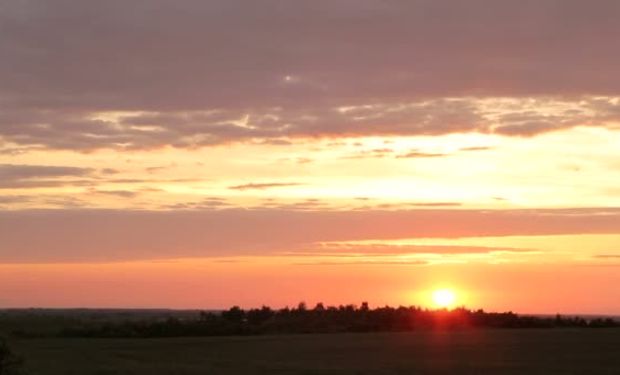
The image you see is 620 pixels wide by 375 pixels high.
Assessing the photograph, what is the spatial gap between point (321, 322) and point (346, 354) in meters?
45.6

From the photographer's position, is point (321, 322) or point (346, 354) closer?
point (346, 354)

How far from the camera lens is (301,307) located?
122375mm

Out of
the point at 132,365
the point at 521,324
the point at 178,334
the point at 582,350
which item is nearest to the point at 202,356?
the point at 132,365

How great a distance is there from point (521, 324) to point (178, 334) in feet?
109

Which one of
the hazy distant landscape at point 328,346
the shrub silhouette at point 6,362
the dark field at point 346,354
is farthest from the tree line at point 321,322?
the shrub silhouette at point 6,362

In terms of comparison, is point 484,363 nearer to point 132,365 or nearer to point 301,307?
point 132,365

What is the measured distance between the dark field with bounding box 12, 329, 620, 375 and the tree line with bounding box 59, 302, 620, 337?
464 inches

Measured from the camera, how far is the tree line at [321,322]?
97.1 metres

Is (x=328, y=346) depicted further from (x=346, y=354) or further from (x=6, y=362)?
(x=6, y=362)

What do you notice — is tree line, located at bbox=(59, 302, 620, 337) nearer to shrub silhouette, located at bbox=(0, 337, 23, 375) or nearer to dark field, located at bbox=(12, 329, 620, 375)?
dark field, located at bbox=(12, 329, 620, 375)

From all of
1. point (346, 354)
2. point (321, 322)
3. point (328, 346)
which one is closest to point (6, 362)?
point (346, 354)

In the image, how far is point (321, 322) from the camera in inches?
4274

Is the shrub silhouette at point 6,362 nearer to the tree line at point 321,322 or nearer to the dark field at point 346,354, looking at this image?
the dark field at point 346,354

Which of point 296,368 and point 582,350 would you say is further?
point 582,350
